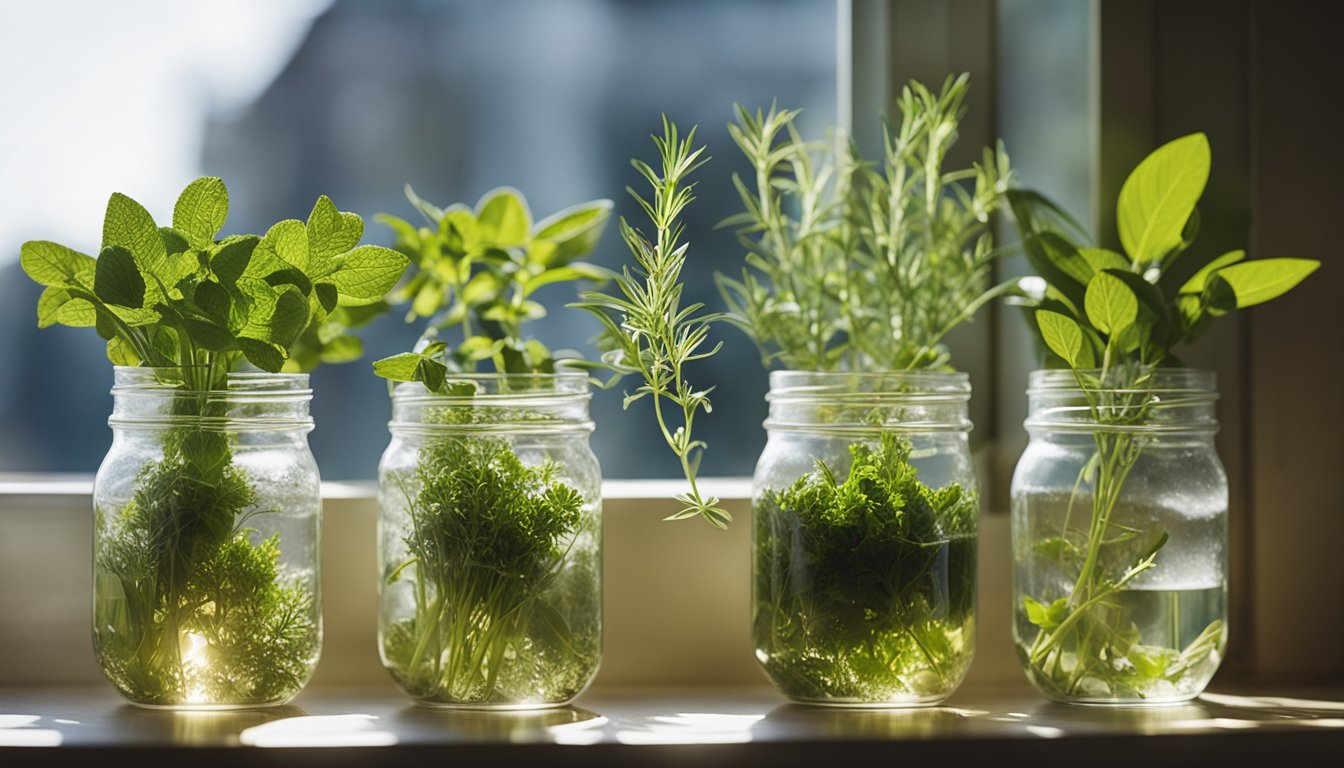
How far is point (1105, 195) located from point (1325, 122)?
0.19 meters

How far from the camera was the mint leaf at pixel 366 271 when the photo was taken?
2.54 ft

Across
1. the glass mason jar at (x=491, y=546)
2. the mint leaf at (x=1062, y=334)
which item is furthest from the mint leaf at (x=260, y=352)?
the mint leaf at (x=1062, y=334)

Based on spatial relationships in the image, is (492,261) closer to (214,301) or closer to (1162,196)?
(214,301)

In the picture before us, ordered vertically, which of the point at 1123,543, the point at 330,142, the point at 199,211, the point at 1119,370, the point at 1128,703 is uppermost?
the point at 330,142

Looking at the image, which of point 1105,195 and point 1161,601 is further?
point 1105,195

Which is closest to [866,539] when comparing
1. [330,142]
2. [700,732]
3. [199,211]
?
[700,732]

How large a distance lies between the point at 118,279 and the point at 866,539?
496mm

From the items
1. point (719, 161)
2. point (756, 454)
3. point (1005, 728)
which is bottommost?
point (1005, 728)

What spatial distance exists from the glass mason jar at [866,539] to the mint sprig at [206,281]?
1.00 feet

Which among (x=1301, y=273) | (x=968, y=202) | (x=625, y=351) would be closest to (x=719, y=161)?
(x=968, y=202)

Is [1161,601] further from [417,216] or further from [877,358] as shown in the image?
[417,216]

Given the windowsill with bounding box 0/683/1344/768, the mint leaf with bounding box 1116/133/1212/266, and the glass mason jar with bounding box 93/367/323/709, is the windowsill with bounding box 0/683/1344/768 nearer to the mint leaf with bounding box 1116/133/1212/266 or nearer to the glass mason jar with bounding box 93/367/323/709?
the glass mason jar with bounding box 93/367/323/709

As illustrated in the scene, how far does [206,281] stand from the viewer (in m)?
0.73

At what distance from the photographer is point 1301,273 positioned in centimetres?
82
